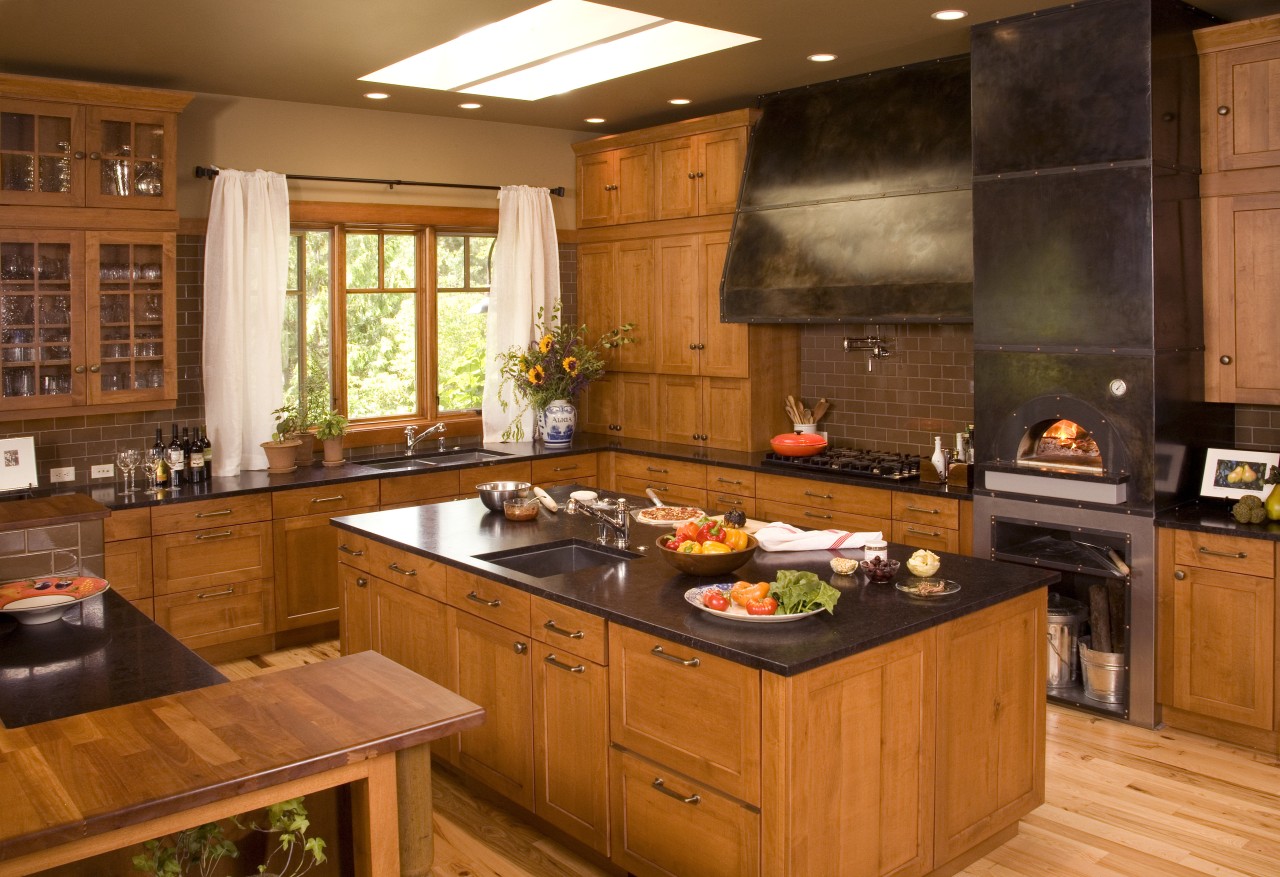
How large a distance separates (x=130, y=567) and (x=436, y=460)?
2.00 metres

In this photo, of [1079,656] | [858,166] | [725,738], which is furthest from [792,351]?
[725,738]

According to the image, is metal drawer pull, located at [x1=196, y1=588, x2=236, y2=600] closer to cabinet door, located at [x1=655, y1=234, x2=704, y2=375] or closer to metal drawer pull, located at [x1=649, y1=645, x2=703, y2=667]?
cabinet door, located at [x1=655, y1=234, x2=704, y2=375]

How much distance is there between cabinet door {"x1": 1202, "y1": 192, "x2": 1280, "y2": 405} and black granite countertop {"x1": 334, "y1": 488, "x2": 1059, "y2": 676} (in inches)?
68.8

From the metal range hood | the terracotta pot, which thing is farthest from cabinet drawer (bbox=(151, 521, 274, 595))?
the metal range hood

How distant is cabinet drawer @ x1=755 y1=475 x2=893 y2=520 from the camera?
5750 millimetres

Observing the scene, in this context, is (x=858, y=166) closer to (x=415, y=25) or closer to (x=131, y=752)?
(x=415, y=25)

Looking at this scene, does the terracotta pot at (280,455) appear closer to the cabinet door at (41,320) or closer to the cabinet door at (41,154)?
the cabinet door at (41,320)

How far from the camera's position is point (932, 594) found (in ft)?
11.3

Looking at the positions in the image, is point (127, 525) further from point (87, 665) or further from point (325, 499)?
point (87, 665)

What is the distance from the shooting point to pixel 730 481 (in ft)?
21.6

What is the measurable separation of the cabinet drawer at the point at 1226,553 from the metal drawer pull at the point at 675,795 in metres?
2.67

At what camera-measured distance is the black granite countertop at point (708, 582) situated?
3045mm

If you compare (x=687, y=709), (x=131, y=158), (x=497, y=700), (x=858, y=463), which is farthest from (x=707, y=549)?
(x=131, y=158)

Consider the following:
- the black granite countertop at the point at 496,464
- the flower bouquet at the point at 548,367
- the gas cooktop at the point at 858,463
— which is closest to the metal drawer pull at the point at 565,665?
the black granite countertop at the point at 496,464
